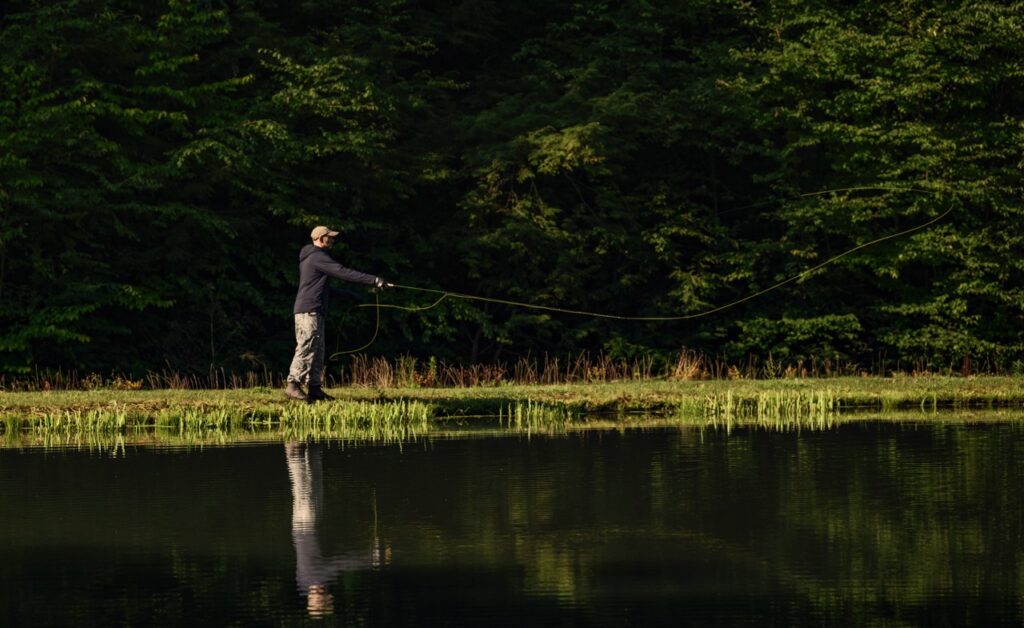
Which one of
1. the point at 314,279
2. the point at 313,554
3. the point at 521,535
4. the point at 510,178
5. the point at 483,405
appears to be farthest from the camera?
the point at 510,178

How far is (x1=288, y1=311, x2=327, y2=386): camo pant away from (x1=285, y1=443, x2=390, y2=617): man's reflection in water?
6793 mm

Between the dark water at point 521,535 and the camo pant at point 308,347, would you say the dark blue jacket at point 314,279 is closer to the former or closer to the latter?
the camo pant at point 308,347

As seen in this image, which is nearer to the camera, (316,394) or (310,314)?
(310,314)

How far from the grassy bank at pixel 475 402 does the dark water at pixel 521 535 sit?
144 inches

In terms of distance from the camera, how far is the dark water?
8625 mm

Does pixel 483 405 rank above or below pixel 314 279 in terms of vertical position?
below

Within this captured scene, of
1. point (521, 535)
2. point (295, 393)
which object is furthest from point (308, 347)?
point (521, 535)

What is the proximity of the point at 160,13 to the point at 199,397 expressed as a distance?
1487 centimetres

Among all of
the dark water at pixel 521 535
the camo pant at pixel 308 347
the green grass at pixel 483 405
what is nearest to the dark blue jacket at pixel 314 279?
the camo pant at pixel 308 347

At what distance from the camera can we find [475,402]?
74.6 feet

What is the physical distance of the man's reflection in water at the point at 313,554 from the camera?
29.6 feet

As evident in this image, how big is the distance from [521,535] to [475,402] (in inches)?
460

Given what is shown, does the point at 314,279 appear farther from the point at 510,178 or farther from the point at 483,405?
the point at 510,178

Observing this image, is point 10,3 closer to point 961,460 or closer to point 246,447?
point 246,447
